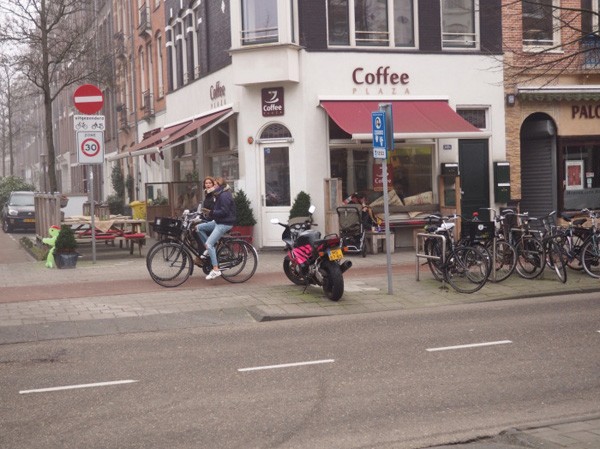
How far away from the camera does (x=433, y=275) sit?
1448 cm

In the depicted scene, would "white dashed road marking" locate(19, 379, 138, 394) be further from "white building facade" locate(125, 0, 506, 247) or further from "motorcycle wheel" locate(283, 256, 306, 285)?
"white building facade" locate(125, 0, 506, 247)

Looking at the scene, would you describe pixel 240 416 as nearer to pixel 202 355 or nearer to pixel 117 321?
Result: pixel 202 355

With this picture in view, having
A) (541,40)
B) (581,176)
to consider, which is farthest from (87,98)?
(581,176)

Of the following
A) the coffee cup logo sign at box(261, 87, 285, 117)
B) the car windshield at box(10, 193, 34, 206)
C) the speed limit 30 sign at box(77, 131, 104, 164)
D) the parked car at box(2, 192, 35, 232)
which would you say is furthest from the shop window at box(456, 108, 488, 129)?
the car windshield at box(10, 193, 34, 206)

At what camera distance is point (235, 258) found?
573 inches

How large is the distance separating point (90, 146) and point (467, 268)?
789cm

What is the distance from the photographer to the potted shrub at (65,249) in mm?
17141

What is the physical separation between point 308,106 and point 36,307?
9536mm

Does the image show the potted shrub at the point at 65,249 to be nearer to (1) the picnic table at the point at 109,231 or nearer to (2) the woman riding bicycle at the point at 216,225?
(1) the picnic table at the point at 109,231

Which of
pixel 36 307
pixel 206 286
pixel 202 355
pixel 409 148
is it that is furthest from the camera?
pixel 409 148

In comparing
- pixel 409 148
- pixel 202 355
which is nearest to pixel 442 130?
pixel 409 148

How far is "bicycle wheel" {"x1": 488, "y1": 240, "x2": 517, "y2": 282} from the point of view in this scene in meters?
14.0

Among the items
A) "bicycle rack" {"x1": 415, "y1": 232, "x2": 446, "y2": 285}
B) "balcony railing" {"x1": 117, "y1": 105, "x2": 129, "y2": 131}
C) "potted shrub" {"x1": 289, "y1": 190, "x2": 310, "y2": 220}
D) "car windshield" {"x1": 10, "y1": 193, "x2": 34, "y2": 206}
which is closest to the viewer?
"bicycle rack" {"x1": 415, "y1": 232, "x2": 446, "y2": 285}

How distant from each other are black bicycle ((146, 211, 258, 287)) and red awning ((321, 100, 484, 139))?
17.3 feet
